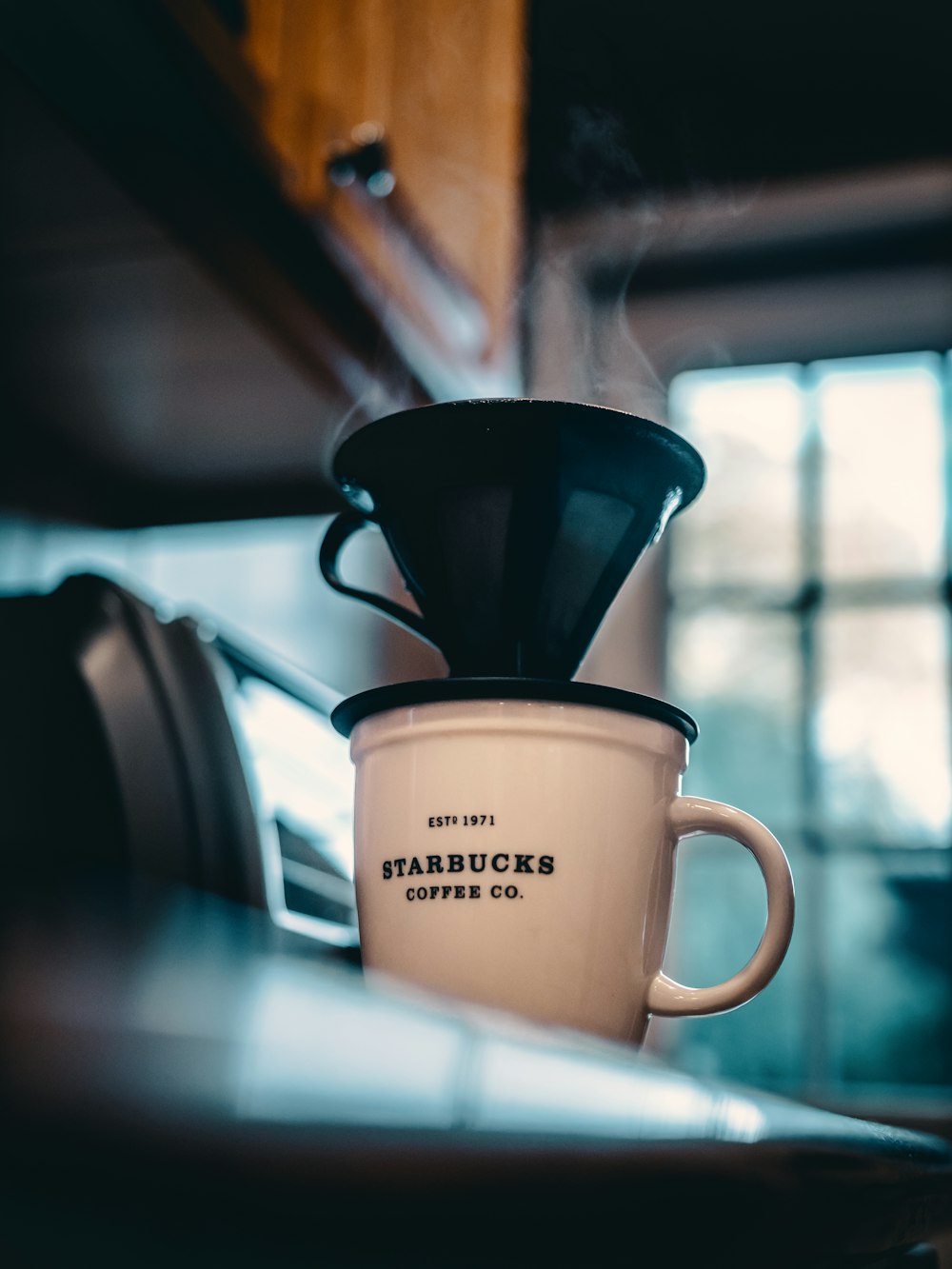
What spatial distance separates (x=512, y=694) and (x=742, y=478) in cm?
173

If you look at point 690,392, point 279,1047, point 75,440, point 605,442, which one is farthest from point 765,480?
point 279,1047

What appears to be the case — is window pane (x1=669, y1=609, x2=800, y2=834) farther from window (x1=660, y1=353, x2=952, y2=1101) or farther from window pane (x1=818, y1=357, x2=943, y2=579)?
window pane (x1=818, y1=357, x2=943, y2=579)

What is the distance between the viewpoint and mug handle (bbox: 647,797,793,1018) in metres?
0.38

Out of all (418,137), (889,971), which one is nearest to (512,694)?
(418,137)

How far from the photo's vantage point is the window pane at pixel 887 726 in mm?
1859

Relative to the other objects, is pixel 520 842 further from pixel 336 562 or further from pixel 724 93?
pixel 724 93

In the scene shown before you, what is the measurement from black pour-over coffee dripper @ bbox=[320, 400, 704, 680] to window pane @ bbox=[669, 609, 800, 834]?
4.98 feet

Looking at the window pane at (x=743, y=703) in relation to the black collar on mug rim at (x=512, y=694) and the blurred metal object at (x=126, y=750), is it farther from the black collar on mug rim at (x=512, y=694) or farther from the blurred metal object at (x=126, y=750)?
the black collar on mug rim at (x=512, y=694)

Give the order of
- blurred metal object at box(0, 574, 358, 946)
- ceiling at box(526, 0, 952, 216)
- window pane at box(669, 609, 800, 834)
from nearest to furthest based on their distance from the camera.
Result: blurred metal object at box(0, 574, 358, 946)
ceiling at box(526, 0, 952, 216)
window pane at box(669, 609, 800, 834)

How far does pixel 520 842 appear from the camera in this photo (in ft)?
1.14

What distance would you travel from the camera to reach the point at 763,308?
2.01 meters

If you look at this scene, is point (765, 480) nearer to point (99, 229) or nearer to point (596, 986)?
point (99, 229)

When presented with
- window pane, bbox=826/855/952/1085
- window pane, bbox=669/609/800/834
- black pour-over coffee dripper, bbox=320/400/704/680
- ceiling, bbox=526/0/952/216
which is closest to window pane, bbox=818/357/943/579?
window pane, bbox=669/609/800/834

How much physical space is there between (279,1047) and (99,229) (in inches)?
28.5
